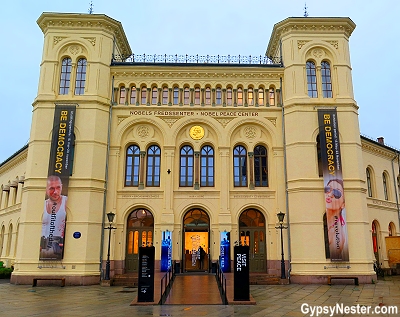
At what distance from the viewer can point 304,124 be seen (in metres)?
25.2

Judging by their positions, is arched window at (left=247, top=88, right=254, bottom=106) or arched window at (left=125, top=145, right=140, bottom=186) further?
arched window at (left=247, top=88, right=254, bottom=106)

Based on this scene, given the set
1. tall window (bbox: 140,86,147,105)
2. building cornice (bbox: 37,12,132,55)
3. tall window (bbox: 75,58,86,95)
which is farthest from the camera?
tall window (bbox: 140,86,147,105)

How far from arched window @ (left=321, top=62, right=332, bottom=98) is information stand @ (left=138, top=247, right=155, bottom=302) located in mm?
17341

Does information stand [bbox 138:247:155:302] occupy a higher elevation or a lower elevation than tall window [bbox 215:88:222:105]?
lower

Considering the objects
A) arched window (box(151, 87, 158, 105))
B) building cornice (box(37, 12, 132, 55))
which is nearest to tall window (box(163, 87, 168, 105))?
arched window (box(151, 87, 158, 105))

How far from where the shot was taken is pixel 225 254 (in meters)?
24.2

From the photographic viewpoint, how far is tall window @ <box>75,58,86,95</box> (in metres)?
25.8

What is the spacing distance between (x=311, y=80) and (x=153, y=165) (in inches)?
492

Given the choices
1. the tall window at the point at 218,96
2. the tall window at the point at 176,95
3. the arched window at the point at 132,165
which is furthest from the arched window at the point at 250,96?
the arched window at the point at 132,165

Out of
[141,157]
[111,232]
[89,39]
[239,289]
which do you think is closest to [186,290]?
[239,289]

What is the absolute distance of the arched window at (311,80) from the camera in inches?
1030

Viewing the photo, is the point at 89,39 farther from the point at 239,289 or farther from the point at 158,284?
the point at 239,289

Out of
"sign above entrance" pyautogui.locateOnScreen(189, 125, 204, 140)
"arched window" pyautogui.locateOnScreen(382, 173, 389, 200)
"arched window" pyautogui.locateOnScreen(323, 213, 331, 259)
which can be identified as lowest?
"arched window" pyautogui.locateOnScreen(323, 213, 331, 259)

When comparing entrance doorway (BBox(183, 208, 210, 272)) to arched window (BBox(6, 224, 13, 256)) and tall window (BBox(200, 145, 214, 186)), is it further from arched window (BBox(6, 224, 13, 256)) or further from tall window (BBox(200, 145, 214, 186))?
arched window (BBox(6, 224, 13, 256))
